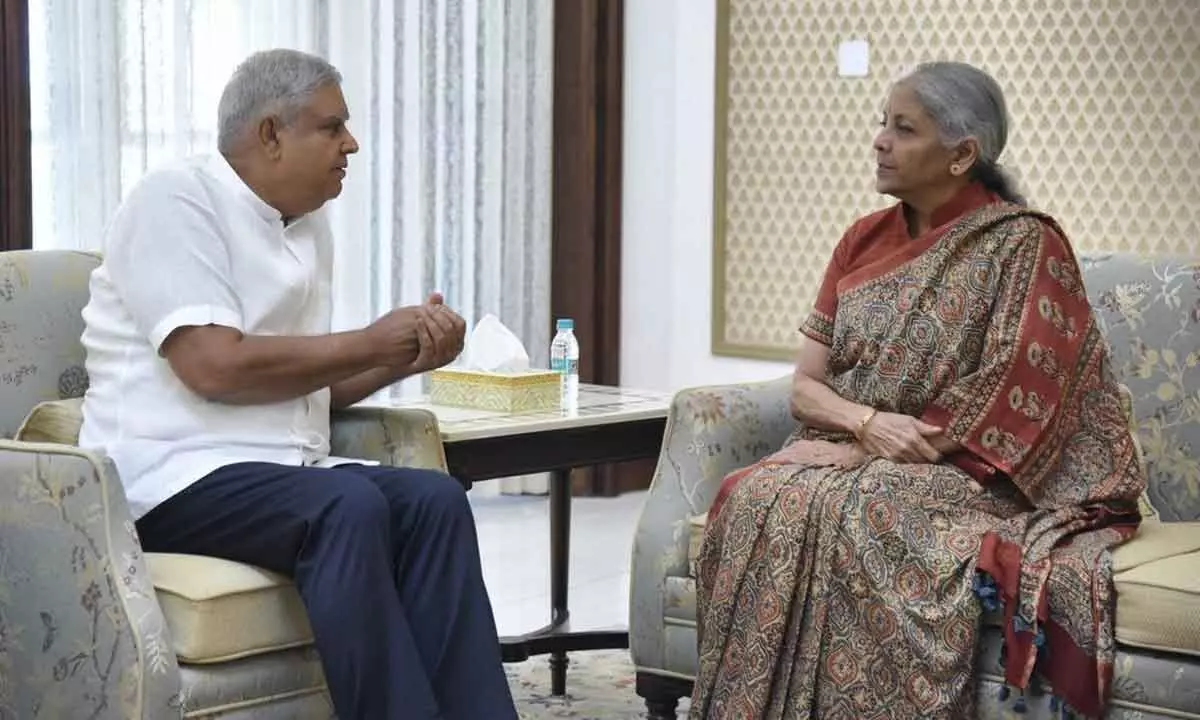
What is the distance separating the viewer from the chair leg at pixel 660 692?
3.16 meters

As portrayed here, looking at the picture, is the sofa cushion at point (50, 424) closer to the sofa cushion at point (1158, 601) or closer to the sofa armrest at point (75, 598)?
the sofa armrest at point (75, 598)

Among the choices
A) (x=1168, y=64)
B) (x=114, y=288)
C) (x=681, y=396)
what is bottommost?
(x=681, y=396)

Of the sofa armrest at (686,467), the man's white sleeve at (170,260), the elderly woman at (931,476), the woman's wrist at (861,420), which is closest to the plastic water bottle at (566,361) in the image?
the sofa armrest at (686,467)

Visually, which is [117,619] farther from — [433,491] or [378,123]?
[378,123]

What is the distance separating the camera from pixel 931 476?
297 cm

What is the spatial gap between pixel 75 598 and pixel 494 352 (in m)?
1.17

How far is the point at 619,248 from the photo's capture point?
5984 mm

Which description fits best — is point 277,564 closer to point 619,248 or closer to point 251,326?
point 251,326

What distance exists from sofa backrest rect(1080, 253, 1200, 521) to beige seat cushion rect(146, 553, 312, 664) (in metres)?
1.55

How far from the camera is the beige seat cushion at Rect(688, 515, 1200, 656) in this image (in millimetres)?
2621

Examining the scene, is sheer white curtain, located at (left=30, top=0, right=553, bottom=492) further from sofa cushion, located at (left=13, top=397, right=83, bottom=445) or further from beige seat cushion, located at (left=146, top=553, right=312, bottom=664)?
beige seat cushion, located at (left=146, top=553, right=312, bottom=664)

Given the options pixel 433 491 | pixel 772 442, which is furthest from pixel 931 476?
pixel 433 491

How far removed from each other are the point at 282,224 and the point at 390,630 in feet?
2.28

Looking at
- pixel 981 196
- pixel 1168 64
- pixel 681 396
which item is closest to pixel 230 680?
pixel 681 396
